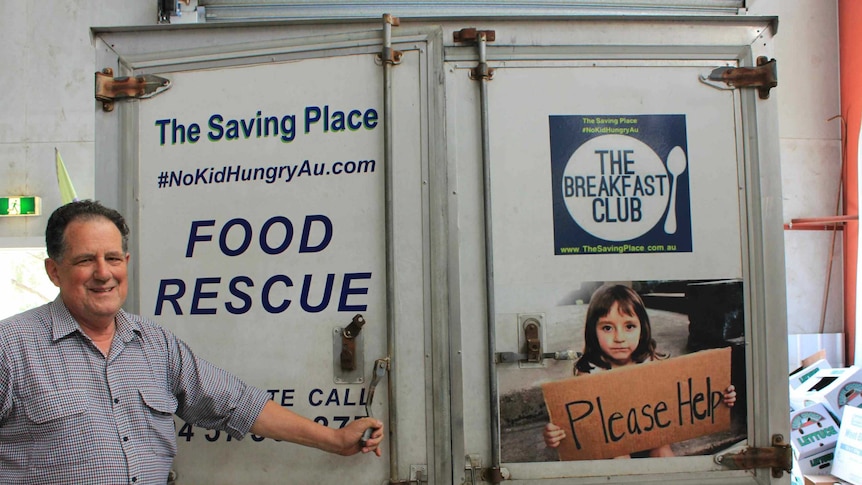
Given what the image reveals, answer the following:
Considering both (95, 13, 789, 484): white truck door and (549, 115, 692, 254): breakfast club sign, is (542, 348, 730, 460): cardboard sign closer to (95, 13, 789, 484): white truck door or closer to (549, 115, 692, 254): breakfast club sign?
(95, 13, 789, 484): white truck door

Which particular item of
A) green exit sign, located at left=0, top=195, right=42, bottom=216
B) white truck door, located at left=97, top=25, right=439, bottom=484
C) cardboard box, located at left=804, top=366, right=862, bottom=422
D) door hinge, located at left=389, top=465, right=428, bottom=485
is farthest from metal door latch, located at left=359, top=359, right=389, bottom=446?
green exit sign, located at left=0, top=195, right=42, bottom=216

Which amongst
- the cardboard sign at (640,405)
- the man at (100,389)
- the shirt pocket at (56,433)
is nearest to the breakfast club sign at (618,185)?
the cardboard sign at (640,405)

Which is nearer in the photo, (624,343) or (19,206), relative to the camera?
(624,343)

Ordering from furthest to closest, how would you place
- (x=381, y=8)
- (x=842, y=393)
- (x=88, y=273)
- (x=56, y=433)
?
(x=842, y=393) < (x=381, y=8) < (x=88, y=273) < (x=56, y=433)

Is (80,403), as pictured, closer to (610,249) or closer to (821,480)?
(610,249)

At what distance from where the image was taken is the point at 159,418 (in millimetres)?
1829

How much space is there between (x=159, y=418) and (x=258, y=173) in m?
0.84

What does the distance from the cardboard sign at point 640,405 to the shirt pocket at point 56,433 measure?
1341 mm

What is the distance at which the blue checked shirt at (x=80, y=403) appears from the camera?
1604mm

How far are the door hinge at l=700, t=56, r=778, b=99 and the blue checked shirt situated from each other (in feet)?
6.61

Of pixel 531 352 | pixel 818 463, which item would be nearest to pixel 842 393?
pixel 818 463

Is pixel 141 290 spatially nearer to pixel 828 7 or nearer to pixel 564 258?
pixel 564 258

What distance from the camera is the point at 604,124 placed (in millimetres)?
2152

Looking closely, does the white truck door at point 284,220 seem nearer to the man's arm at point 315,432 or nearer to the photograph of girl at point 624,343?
the man's arm at point 315,432
